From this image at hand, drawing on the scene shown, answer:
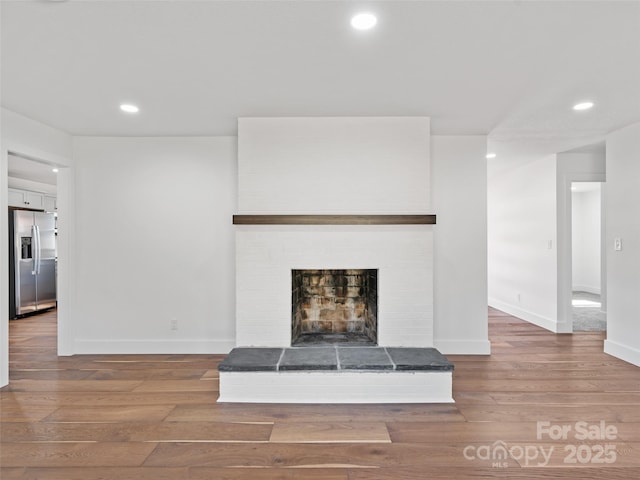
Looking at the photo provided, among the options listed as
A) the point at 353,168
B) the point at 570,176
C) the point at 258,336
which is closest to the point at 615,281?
the point at 570,176

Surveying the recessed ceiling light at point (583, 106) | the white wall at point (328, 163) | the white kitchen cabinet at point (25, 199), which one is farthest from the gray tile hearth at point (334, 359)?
the white kitchen cabinet at point (25, 199)

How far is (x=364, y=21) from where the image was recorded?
189 centimetres

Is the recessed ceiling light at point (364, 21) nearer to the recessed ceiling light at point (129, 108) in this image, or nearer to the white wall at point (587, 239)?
the recessed ceiling light at point (129, 108)

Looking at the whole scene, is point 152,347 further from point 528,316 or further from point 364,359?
point 528,316

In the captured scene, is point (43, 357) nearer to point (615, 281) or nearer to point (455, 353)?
point (455, 353)

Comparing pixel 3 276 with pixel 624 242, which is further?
pixel 624 242

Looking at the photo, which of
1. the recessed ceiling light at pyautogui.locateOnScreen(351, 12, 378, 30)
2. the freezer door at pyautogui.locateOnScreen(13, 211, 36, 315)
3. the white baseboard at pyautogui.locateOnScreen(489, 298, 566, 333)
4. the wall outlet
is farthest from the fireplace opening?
the freezer door at pyautogui.locateOnScreen(13, 211, 36, 315)

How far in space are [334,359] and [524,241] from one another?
4126 millimetres

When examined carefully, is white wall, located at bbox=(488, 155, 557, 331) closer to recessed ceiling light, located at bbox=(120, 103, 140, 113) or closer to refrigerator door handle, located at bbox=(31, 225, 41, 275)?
recessed ceiling light, located at bbox=(120, 103, 140, 113)

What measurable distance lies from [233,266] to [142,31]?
245cm

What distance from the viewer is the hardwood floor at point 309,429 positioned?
198 centimetres

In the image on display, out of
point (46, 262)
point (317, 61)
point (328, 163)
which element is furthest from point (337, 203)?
point (46, 262)

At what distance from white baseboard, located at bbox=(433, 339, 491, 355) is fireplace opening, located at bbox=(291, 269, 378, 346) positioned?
34.1 inches

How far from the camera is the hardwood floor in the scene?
1979 mm
